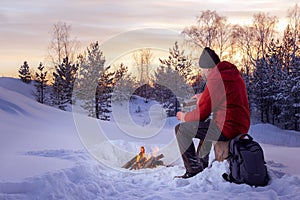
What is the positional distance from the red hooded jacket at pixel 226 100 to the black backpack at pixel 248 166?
1.21 feet

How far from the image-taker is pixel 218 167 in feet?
14.6

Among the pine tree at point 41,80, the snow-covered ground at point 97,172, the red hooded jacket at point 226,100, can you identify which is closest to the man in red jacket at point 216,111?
the red hooded jacket at point 226,100

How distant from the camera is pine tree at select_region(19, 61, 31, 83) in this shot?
41625 mm

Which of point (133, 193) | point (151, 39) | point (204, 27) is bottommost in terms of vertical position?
point (133, 193)

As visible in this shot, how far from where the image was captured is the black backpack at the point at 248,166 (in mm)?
3885

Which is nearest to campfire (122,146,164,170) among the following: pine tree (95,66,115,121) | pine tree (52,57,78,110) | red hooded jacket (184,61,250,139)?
red hooded jacket (184,61,250,139)

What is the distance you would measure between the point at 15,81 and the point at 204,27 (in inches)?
1090

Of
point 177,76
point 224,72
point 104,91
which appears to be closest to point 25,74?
point 104,91

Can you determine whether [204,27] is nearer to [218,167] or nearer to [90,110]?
[90,110]

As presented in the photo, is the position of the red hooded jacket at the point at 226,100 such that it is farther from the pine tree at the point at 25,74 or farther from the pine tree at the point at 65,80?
the pine tree at the point at 25,74

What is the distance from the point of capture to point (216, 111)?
4449 millimetres

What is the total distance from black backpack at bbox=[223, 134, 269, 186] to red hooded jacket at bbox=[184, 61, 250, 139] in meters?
0.37

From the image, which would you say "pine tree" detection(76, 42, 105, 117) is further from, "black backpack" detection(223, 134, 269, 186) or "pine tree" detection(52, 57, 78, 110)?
"black backpack" detection(223, 134, 269, 186)

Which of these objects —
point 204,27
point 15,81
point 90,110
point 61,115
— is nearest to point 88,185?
point 61,115
